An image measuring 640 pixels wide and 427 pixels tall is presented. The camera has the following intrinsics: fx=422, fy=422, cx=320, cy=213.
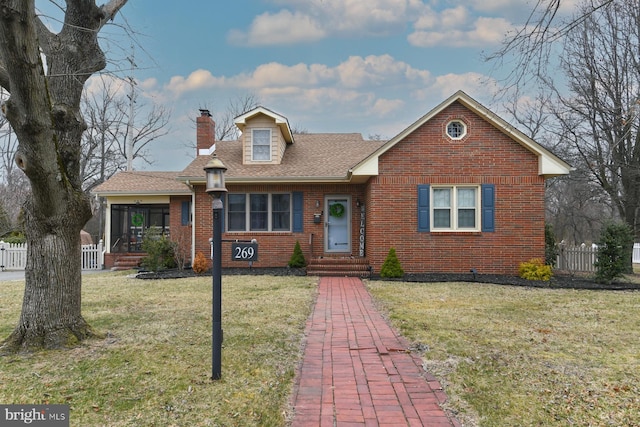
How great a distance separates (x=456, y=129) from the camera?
12016 mm

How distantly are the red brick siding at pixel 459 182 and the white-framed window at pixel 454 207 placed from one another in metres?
0.24

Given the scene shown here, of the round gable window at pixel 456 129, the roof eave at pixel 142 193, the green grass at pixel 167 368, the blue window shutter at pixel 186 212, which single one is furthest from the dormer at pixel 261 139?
the green grass at pixel 167 368

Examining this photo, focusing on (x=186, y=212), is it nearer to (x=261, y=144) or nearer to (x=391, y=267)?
(x=261, y=144)

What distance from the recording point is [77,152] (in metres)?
5.18

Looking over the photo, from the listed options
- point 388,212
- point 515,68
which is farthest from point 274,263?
point 515,68

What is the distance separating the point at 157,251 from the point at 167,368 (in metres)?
9.93

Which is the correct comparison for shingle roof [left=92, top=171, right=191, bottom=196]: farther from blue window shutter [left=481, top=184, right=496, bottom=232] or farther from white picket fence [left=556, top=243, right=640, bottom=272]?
white picket fence [left=556, top=243, right=640, bottom=272]

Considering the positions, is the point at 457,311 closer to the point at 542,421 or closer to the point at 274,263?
the point at 542,421

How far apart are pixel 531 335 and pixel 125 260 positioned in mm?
14418

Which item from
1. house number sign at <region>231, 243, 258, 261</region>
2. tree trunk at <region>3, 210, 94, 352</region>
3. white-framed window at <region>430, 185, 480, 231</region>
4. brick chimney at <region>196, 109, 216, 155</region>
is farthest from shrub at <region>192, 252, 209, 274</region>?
house number sign at <region>231, 243, 258, 261</region>

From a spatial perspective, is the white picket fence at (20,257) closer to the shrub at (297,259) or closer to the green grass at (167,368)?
the shrub at (297,259)

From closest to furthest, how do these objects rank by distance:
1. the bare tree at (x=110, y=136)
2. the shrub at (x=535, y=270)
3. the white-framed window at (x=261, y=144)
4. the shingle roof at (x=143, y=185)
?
the shrub at (x=535, y=270) → the white-framed window at (x=261, y=144) → the shingle roof at (x=143, y=185) → the bare tree at (x=110, y=136)

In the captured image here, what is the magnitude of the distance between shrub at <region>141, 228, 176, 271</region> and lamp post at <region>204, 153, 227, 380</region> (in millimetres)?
10211

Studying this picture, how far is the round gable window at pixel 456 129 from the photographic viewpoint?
39.2ft
